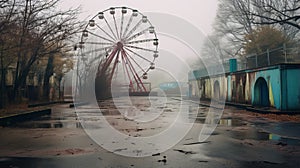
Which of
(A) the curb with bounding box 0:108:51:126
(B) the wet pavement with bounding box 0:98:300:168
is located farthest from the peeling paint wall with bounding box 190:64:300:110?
(A) the curb with bounding box 0:108:51:126

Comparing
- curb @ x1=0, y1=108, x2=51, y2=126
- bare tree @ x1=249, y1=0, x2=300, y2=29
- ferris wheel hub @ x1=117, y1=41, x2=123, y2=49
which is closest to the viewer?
curb @ x1=0, y1=108, x2=51, y2=126

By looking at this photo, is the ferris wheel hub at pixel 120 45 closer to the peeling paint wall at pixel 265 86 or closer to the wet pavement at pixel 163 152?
the peeling paint wall at pixel 265 86

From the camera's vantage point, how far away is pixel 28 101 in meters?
27.3

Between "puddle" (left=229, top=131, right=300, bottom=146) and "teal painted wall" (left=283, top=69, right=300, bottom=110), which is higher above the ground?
"teal painted wall" (left=283, top=69, right=300, bottom=110)

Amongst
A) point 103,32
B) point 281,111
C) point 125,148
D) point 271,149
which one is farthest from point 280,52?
point 103,32

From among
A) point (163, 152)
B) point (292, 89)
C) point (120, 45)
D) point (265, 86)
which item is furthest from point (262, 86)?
point (120, 45)

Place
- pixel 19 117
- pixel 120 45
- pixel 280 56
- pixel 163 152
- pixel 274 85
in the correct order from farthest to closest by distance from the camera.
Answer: pixel 120 45, pixel 280 56, pixel 274 85, pixel 19 117, pixel 163 152

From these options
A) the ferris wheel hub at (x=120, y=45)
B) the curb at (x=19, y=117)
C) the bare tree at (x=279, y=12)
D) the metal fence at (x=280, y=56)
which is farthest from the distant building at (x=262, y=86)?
the curb at (x=19, y=117)

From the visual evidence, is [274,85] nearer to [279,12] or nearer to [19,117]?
[279,12]

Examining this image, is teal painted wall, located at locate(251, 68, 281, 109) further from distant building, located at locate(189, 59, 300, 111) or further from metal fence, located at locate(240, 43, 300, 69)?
metal fence, located at locate(240, 43, 300, 69)

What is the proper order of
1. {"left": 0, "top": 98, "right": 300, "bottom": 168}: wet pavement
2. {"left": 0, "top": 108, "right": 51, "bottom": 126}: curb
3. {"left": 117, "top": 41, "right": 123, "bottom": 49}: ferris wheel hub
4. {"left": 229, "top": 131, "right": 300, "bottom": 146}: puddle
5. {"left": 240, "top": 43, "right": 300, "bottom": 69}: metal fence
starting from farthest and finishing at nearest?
{"left": 117, "top": 41, "right": 123, "bottom": 49}: ferris wheel hub < {"left": 240, "top": 43, "right": 300, "bottom": 69}: metal fence < {"left": 0, "top": 108, "right": 51, "bottom": 126}: curb < {"left": 229, "top": 131, "right": 300, "bottom": 146}: puddle < {"left": 0, "top": 98, "right": 300, "bottom": 168}: wet pavement

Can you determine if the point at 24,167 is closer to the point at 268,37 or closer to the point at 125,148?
the point at 125,148

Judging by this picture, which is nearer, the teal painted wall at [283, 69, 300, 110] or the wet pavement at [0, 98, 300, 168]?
the wet pavement at [0, 98, 300, 168]

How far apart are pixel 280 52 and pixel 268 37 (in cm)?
828
